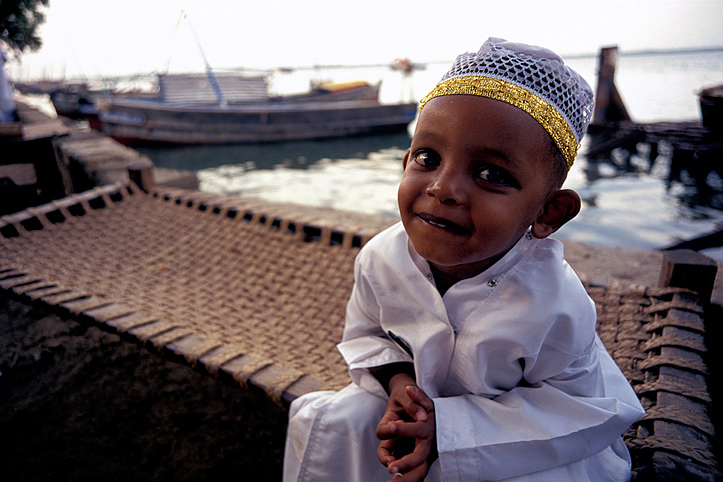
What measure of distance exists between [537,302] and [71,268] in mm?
2210

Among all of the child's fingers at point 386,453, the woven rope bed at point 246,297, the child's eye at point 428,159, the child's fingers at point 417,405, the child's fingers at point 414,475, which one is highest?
the child's eye at point 428,159

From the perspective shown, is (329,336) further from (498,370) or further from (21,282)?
(21,282)

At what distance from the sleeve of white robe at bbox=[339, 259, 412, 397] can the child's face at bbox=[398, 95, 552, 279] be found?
28cm

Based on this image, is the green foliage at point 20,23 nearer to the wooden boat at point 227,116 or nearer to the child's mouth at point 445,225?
the wooden boat at point 227,116

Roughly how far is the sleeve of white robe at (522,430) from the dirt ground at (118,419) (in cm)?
68

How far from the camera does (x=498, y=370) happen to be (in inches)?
33.8

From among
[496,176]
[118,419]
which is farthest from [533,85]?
[118,419]

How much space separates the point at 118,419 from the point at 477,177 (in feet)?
4.41

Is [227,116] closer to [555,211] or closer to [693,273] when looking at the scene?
[693,273]

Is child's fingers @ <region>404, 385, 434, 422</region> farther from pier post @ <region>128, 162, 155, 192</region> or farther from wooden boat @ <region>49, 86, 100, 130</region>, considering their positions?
wooden boat @ <region>49, 86, 100, 130</region>

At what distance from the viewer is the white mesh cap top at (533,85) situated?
73 centimetres

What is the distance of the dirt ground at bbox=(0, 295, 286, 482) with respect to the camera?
1.26 m

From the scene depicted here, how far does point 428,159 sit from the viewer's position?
81 centimetres

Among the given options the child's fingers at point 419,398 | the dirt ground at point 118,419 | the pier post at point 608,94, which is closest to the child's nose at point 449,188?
the child's fingers at point 419,398
